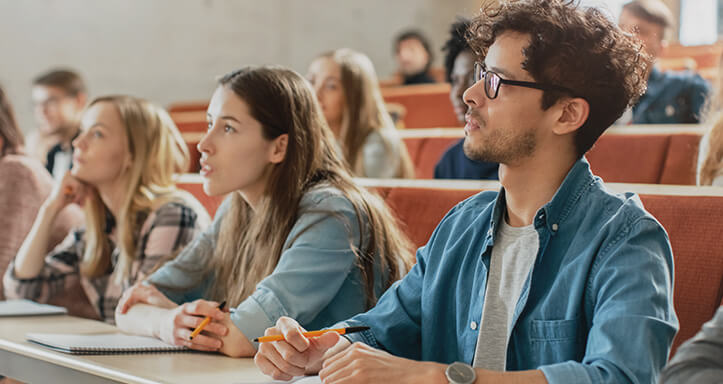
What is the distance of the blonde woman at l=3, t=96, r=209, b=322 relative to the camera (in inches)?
89.7

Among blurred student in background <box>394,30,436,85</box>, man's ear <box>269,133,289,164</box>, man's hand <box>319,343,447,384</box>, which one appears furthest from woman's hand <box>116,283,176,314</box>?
blurred student in background <box>394,30,436,85</box>

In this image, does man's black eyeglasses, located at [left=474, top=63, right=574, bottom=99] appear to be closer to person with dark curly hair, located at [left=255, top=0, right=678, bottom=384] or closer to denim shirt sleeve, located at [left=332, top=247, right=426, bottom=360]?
person with dark curly hair, located at [left=255, top=0, right=678, bottom=384]

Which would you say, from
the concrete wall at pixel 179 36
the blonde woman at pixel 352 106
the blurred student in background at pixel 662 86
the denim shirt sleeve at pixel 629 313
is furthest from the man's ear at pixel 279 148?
the concrete wall at pixel 179 36

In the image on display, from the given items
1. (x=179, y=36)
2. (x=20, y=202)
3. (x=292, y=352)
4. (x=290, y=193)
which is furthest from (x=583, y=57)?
(x=179, y=36)

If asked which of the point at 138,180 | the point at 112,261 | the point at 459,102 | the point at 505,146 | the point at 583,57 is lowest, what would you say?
the point at 112,261

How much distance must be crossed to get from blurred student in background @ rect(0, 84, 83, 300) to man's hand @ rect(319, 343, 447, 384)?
1733 millimetres

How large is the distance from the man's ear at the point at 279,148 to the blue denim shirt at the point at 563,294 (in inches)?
20.0

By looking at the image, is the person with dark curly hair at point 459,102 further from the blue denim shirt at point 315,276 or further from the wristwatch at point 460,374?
the wristwatch at point 460,374

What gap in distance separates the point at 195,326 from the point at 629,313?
85 cm

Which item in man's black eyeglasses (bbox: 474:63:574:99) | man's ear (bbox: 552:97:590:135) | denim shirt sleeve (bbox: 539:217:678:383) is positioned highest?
man's black eyeglasses (bbox: 474:63:574:99)

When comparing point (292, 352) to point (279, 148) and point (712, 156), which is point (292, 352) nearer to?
point (279, 148)

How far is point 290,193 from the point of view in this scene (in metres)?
1.81

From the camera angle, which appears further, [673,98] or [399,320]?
[673,98]

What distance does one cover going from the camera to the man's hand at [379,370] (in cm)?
108
